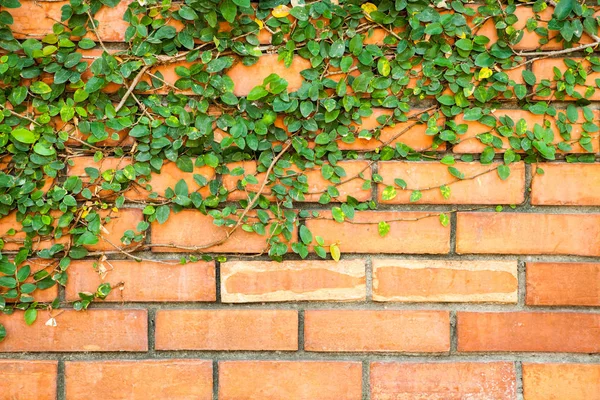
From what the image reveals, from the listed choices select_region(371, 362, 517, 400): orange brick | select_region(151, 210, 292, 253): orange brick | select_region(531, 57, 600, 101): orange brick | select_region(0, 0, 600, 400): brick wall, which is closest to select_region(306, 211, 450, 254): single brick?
select_region(0, 0, 600, 400): brick wall

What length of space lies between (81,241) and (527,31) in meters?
0.97

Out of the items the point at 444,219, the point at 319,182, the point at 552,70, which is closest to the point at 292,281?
the point at 319,182

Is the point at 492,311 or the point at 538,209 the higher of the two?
the point at 538,209

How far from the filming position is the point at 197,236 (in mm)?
1081

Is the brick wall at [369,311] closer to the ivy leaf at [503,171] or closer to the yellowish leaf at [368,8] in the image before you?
the ivy leaf at [503,171]

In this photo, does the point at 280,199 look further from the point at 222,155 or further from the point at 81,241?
the point at 81,241

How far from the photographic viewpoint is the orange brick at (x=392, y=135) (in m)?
1.07

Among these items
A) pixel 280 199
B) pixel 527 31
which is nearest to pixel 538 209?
pixel 527 31

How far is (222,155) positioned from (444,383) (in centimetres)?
64

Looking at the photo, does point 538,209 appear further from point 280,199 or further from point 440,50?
point 280,199

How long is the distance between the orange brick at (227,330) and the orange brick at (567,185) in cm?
55

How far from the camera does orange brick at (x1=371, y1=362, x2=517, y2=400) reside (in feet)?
3.55

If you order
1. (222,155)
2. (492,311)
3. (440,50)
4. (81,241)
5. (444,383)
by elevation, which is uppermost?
(440,50)

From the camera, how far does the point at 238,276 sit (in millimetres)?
1083
